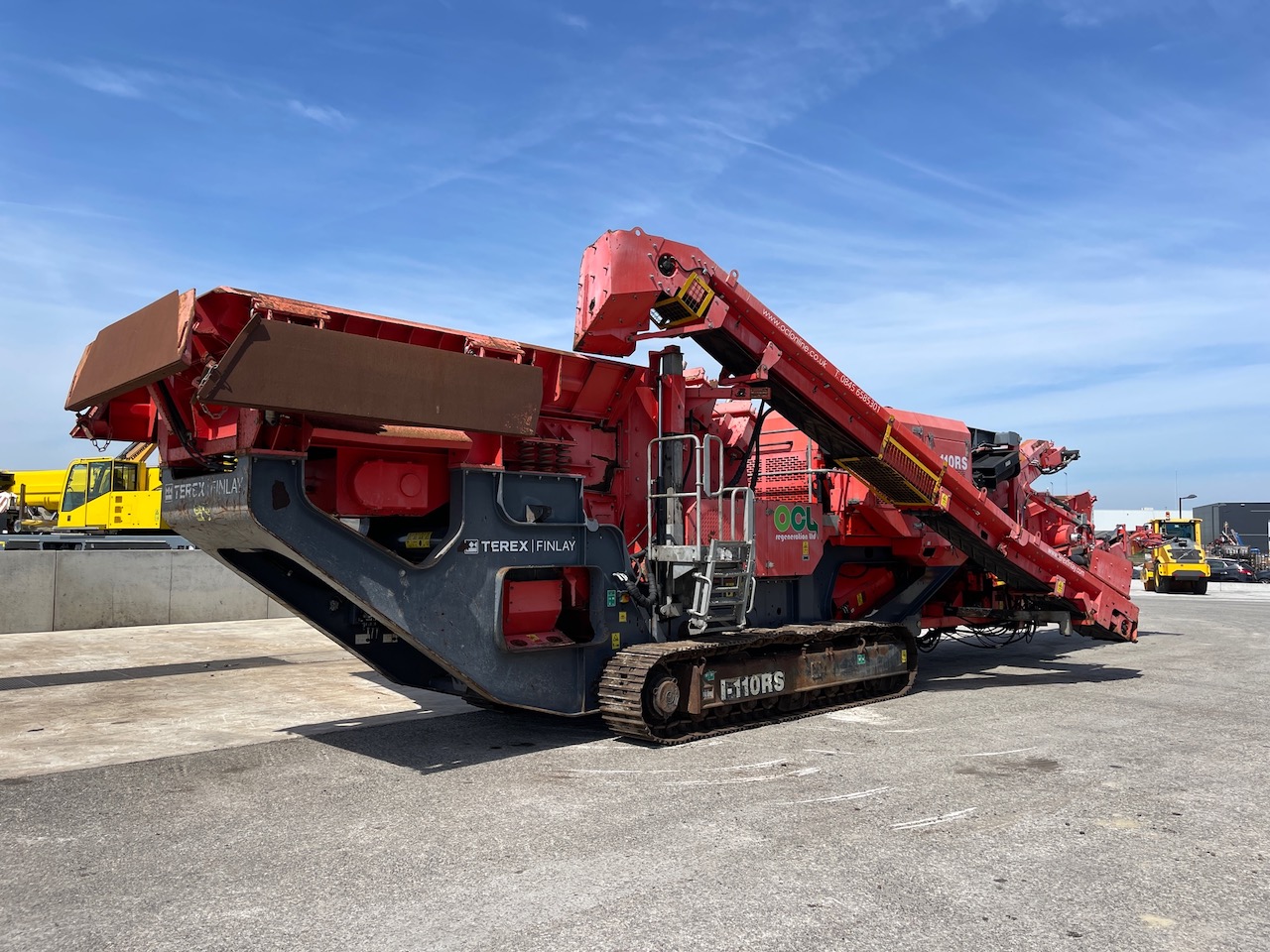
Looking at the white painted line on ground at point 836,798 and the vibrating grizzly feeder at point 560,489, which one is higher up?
the vibrating grizzly feeder at point 560,489

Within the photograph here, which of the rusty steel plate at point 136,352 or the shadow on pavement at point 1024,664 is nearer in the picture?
the rusty steel plate at point 136,352

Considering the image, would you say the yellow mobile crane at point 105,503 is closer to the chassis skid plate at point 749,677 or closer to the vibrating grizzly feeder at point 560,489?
the vibrating grizzly feeder at point 560,489

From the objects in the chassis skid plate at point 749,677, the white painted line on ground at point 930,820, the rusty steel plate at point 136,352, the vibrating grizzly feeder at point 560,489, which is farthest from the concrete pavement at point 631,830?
the rusty steel plate at point 136,352

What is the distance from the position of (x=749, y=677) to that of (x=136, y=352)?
18.7 feet

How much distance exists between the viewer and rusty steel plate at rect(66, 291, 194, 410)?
21.5 ft

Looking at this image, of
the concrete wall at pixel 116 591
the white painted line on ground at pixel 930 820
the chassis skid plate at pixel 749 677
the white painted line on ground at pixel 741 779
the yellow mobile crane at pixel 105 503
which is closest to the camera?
the white painted line on ground at pixel 930 820

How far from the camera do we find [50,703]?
10.2 meters

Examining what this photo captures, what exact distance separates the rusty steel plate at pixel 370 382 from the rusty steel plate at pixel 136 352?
59 cm

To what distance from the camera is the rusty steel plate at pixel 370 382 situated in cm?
625

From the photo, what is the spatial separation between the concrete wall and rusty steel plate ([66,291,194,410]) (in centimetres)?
924

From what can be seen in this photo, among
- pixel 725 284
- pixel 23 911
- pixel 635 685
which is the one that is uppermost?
pixel 725 284

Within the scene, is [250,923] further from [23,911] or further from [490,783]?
[490,783]

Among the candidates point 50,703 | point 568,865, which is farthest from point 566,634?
point 50,703

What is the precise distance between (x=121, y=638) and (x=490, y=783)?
39.6 feet
